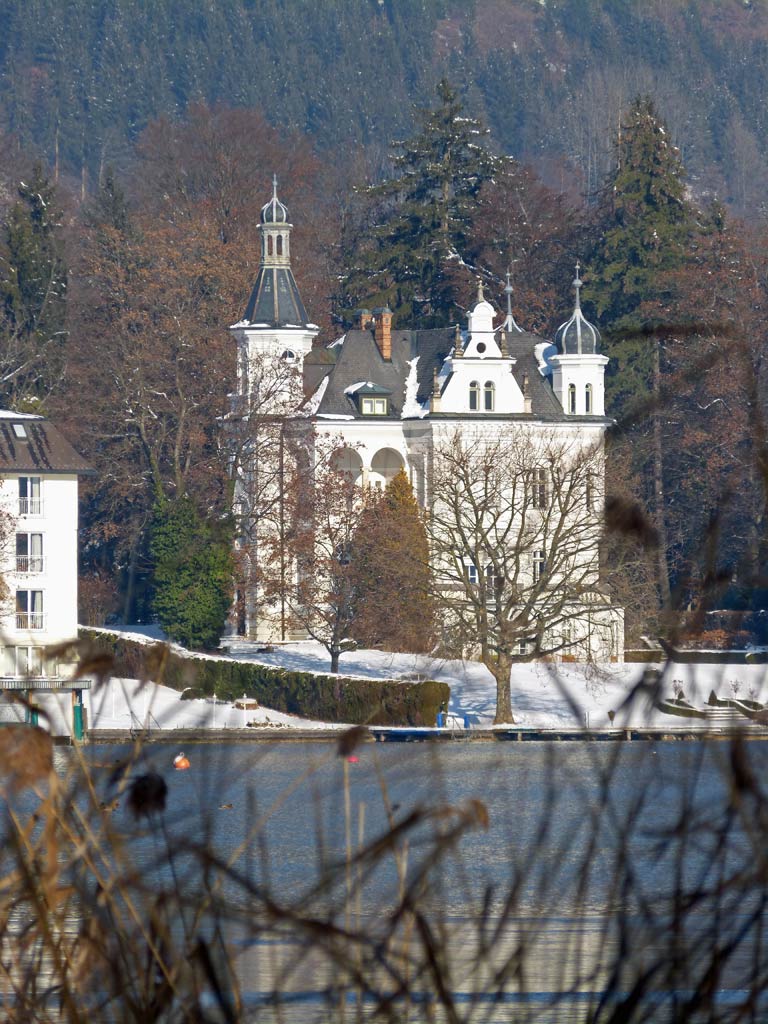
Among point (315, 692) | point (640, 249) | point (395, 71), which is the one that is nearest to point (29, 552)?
point (315, 692)

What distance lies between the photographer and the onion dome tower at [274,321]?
50.0 metres

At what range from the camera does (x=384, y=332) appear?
53312mm

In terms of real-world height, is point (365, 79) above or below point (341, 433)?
above

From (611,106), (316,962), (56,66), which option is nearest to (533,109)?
(611,106)

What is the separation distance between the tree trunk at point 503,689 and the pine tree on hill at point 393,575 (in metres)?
1.39

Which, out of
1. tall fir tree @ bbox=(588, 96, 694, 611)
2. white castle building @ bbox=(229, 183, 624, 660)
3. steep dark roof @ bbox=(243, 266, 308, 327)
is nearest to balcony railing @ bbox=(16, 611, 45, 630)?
white castle building @ bbox=(229, 183, 624, 660)

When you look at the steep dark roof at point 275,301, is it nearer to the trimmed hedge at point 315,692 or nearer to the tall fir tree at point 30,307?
the tall fir tree at point 30,307

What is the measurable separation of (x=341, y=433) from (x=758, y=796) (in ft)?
156

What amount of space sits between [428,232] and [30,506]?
62.0 feet

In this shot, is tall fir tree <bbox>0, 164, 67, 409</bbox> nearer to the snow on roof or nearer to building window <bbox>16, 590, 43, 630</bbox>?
the snow on roof

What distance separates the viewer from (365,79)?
384 feet

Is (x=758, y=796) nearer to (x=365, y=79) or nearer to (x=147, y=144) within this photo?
(x=147, y=144)

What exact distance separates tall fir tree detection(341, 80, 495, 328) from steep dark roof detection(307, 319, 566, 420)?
18.1ft

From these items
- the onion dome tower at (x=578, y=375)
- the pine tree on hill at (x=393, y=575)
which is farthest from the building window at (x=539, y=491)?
the onion dome tower at (x=578, y=375)
